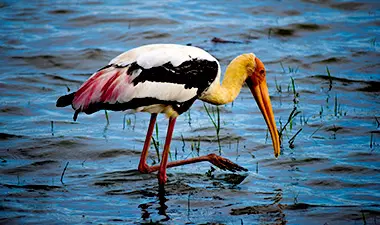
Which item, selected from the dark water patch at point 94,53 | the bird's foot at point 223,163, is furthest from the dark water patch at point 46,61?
the bird's foot at point 223,163

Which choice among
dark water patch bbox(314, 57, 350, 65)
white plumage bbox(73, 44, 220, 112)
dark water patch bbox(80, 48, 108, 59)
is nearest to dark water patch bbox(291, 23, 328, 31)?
dark water patch bbox(314, 57, 350, 65)

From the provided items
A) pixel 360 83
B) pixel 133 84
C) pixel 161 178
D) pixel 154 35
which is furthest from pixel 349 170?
pixel 154 35

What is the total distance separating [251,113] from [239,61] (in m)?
2.61

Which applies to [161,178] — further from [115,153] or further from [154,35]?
[154,35]

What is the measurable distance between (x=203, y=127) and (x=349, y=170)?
2390 millimetres

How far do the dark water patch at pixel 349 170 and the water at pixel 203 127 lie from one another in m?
0.03

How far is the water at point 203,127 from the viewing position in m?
7.91

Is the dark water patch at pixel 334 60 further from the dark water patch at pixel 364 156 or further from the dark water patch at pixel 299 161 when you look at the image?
the dark water patch at pixel 299 161

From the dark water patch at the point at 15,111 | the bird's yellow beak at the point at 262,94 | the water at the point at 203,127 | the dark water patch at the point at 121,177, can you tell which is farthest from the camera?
the dark water patch at the point at 15,111

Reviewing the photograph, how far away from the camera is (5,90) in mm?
12461

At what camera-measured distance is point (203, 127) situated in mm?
10766

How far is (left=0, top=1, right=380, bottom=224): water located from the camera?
26.0 feet

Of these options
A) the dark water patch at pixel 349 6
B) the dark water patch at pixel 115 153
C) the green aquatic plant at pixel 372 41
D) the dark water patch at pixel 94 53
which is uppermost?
the dark water patch at pixel 349 6

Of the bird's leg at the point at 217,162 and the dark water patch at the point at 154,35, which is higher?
the dark water patch at the point at 154,35
